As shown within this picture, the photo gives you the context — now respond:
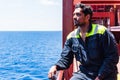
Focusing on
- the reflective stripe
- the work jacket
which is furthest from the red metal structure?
the reflective stripe

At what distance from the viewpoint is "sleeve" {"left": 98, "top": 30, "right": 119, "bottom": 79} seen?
4417mm

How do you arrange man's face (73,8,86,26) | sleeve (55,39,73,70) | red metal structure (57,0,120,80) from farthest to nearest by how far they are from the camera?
red metal structure (57,0,120,80) → sleeve (55,39,73,70) → man's face (73,8,86,26)

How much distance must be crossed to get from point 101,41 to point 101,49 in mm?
90

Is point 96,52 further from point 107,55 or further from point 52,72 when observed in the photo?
point 52,72

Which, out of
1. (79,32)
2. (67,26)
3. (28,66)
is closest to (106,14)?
(67,26)

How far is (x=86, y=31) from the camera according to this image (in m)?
4.62

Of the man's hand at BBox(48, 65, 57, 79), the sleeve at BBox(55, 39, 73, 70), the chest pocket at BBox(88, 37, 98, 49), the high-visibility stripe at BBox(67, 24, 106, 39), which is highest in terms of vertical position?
the high-visibility stripe at BBox(67, 24, 106, 39)

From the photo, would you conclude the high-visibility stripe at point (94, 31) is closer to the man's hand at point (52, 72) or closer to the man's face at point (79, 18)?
the man's face at point (79, 18)

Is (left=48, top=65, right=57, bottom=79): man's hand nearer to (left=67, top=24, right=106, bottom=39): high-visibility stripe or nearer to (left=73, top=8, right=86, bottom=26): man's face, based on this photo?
(left=67, top=24, right=106, bottom=39): high-visibility stripe

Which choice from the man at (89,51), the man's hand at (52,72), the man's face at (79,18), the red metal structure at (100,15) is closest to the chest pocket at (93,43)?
the man at (89,51)

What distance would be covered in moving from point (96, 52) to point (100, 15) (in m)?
5.12

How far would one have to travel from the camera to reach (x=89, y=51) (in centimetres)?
450

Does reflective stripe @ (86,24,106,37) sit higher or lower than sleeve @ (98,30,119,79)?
higher

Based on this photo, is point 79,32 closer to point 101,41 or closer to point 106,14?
point 101,41
